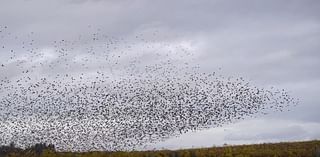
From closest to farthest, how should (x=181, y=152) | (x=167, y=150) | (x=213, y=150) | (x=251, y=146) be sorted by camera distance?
(x=181, y=152) → (x=167, y=150) → (x=213, y=150) → (x=251, y=146)

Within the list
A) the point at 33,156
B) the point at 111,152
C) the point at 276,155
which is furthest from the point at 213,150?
the point at 33,156

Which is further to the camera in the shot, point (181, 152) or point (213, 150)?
point (213, 150)

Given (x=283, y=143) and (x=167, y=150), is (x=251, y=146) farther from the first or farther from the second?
(x=167, y=150)

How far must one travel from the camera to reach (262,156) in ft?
191

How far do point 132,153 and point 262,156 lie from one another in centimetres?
1339

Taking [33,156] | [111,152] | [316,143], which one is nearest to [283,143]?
[316,143]

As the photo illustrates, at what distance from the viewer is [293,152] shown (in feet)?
195

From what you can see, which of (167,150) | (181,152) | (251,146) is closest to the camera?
(181,152)

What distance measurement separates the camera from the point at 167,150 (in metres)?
59.0

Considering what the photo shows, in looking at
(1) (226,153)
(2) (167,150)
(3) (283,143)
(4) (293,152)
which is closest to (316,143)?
(3) (283,143)

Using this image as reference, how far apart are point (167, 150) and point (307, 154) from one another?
14462 mm

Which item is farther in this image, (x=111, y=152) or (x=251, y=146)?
(x=251, y=146)

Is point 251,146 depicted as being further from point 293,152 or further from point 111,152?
point 111,152

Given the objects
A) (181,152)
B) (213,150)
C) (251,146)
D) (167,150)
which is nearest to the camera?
(181,152)
